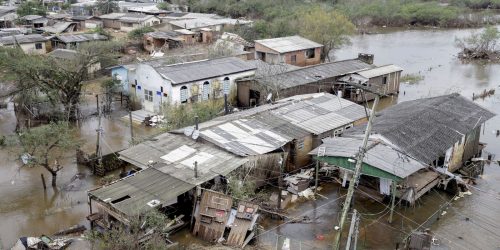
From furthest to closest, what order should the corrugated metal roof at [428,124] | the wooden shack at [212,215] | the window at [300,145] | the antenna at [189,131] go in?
1. the window at [300,145]
2. the antenna at [189,131]
3. the corrugated metal roof at [428,124]
4. the wooden shack at [212,215]

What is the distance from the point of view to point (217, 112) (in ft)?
86.1

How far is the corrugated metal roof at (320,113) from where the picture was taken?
22.0 m

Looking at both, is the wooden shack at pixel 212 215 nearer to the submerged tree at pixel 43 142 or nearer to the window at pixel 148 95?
the submerged tree at pixel 43 142

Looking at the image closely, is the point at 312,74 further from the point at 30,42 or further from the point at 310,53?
the point at 30,42

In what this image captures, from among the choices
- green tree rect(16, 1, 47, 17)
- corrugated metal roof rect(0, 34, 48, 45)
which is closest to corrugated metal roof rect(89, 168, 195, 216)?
corrugated metal roof rect(0, 34, 48, 45)

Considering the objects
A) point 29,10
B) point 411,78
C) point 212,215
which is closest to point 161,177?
point 212,215

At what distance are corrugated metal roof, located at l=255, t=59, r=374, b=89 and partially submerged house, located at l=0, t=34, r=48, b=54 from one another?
26503mm

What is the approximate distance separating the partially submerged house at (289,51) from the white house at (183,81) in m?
6.96

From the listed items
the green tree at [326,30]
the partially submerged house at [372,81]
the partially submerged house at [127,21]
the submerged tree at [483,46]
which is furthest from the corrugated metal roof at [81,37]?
the submerged tree at [483,46]

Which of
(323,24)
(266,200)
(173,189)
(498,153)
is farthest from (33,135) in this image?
(323,24)

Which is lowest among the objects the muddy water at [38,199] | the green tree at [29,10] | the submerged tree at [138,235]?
the muddy water at [38,199]

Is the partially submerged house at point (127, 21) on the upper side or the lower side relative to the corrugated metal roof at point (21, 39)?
upper

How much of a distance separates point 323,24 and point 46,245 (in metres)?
33.7

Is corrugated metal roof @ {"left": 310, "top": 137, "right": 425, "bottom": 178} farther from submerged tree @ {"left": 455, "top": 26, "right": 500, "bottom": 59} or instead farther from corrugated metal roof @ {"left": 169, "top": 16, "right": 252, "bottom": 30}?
corrugated metal roof @ {"left": 169, "top": 16, "right": 252, "bottom": 30}
